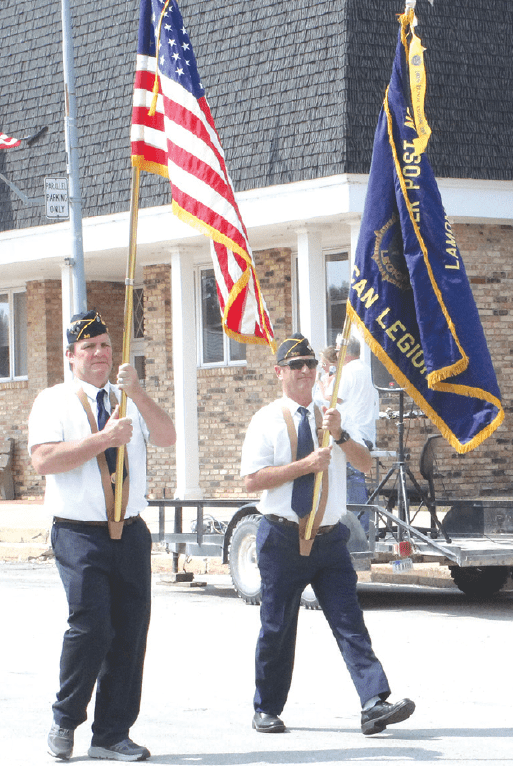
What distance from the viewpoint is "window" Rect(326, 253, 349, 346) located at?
1919cm

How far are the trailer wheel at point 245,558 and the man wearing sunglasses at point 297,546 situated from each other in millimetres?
4884

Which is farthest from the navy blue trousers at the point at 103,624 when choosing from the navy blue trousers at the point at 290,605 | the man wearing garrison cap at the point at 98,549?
the navy blue trousers at the point at 290,605

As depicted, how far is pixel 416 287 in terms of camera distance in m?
6.59

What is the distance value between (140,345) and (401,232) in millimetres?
16616

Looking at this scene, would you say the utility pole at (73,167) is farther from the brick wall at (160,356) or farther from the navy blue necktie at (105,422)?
the navy blue necktie at (105,422)

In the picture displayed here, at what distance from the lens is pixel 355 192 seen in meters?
16.7

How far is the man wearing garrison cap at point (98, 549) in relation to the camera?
592 cm

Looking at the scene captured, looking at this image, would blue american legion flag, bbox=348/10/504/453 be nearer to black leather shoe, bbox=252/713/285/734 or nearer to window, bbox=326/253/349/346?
black leather shoe, bbox=252/713/285/734

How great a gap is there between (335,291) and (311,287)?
1878 mm

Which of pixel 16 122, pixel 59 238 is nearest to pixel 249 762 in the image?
pixel 59 238

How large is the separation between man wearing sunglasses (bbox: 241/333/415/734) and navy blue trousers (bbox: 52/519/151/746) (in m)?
0.68

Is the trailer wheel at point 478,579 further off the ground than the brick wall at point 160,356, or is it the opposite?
the brick wall at point 160,356

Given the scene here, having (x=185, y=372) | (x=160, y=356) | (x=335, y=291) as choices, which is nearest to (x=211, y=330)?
(x=160, y=356)

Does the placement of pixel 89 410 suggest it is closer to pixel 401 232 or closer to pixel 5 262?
pixel 401 232
